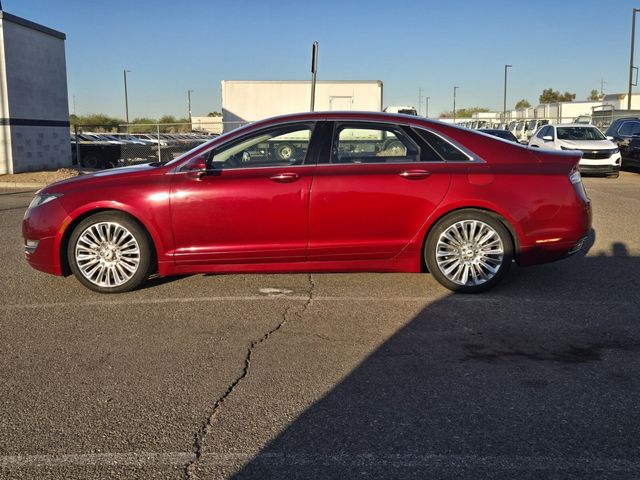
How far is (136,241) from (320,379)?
103 inches

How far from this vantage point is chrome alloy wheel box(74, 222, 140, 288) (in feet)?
19.4

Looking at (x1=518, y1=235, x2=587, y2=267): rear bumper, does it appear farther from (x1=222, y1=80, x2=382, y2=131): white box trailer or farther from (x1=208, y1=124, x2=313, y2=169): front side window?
(x1=222, y1=80, x2=382, y2=131): white box trailer

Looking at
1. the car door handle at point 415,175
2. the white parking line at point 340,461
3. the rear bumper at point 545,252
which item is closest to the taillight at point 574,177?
the rear bumper at point 545,252

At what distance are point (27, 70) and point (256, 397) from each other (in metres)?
18.4

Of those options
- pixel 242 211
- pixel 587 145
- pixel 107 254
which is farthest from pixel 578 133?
pixel 107 254

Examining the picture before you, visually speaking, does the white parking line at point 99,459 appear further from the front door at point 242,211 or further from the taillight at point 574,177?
the taillight at point 574,177

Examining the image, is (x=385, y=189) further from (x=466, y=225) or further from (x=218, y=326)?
(x=218, y=326)

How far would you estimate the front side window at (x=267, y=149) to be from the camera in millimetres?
5953

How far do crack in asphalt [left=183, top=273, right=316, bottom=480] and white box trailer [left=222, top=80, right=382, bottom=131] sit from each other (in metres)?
22.6

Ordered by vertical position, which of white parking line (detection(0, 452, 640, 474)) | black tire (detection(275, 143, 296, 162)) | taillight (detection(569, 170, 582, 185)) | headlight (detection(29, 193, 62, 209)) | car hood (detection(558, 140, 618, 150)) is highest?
car hood (detection(558, 140, 618, 150))

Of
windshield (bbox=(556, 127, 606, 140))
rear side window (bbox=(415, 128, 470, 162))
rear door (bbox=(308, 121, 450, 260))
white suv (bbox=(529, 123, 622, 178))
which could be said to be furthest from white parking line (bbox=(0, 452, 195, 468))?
windshield (bbox=(556, 127, 606, 140))

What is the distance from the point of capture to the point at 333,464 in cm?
301

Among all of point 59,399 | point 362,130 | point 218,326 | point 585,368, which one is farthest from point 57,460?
point 362,130

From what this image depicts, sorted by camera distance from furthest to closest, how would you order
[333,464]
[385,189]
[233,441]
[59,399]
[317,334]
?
1. [385,189]
2. [317,334]
3. [59,399]
4. [233,441]
5. [333,464]
